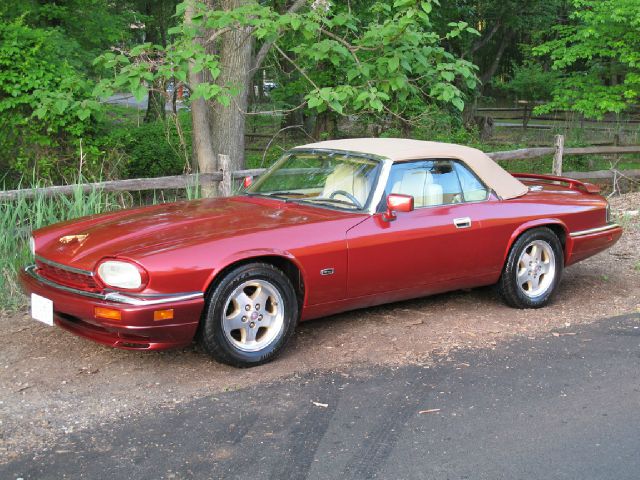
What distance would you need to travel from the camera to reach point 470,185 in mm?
6152

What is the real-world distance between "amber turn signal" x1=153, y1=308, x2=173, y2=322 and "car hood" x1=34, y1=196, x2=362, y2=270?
356mm

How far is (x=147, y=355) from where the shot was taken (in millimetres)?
5137

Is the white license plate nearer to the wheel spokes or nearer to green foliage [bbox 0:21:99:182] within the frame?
the wheel spokes

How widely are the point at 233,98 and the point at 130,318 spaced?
6.30m

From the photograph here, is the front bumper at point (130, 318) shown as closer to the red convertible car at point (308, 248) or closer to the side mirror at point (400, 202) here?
the red convertible car at point (308, 248)

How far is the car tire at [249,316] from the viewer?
15.3 ft

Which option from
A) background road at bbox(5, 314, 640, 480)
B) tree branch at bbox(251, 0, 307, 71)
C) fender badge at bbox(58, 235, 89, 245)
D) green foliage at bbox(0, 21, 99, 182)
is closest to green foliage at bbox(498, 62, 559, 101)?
tree branch at bbox(251, 0, 307, 71)

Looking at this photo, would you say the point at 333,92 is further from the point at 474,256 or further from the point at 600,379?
the point at 600,379

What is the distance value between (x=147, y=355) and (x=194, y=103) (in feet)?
18.6

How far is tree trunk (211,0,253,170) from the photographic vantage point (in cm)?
1034

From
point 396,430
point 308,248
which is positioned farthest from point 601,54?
point 396,430

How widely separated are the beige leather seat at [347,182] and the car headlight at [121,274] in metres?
1.78

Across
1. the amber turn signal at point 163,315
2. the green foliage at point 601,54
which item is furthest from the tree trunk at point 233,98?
the green foliage at point 601,54

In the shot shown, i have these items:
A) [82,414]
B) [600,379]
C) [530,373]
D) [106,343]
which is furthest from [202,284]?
[600,379]
